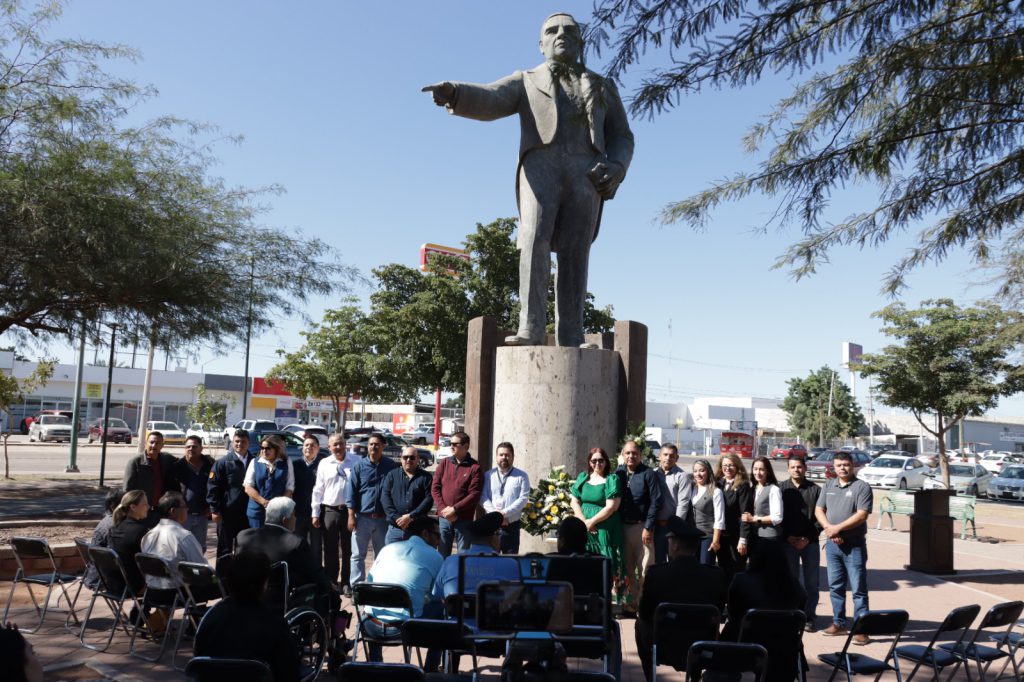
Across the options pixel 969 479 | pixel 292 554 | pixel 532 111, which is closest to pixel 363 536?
pixel 292 554

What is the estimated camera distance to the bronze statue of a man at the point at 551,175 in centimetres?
864

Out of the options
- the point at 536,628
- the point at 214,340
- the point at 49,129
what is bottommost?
the point at 536,628

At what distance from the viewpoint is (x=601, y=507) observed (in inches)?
284

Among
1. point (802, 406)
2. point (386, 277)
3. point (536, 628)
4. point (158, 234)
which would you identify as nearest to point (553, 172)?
point (536, 628)

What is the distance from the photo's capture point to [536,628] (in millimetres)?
4047

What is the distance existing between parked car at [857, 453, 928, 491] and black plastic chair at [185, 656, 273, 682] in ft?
90.2

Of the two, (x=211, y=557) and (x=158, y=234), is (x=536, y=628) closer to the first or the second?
(x=211, y=557)

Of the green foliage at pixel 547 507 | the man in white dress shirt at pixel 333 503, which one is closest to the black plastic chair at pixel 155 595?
the man in white dress shirt at pixel 333 503

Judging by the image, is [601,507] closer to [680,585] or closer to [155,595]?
[680,585]

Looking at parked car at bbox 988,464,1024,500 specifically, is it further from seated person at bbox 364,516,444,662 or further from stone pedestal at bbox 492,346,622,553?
seated person at bbox 364,516,444,662

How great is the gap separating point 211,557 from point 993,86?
29.6ft

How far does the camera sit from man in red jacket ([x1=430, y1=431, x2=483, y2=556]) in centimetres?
745

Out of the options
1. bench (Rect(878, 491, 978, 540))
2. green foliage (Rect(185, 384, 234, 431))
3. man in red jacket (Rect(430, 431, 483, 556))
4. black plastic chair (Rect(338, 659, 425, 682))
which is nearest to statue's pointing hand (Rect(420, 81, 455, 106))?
man in red jacket (Rect(430, 431, 483, 556))

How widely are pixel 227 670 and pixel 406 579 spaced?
64.9 inches
